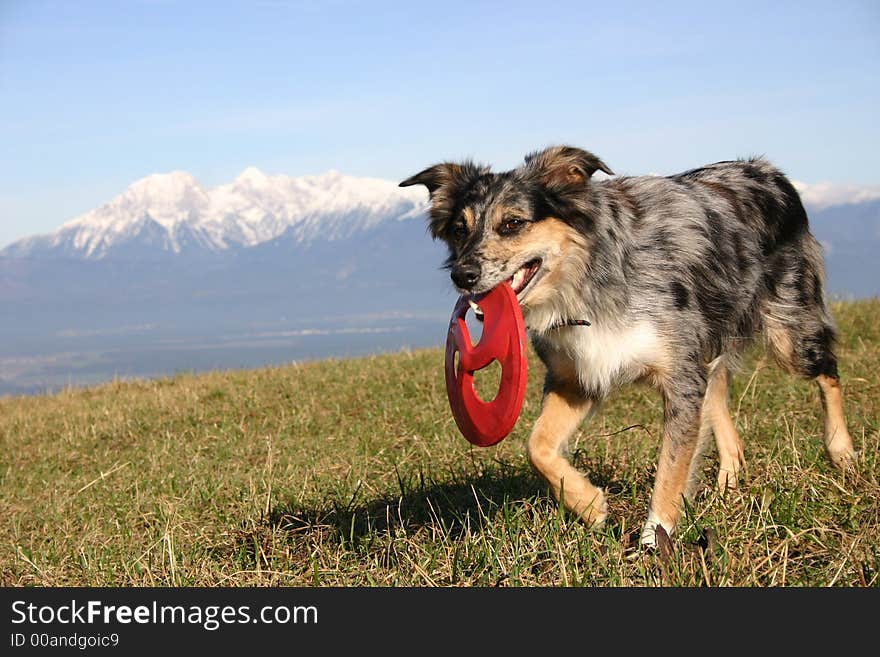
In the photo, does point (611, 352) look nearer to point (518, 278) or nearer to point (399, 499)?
point (518, 278)

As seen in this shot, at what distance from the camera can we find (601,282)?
479 cm

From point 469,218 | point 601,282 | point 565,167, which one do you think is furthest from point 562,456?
point 565,167

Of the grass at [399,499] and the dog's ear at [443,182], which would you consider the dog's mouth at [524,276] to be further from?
the grass at [399,499]

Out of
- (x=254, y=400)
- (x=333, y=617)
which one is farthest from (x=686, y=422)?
(x=254, y=400)

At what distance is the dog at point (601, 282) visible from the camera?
4660 millimetres

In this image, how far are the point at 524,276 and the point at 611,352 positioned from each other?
68cm

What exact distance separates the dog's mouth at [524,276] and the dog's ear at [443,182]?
0.69m

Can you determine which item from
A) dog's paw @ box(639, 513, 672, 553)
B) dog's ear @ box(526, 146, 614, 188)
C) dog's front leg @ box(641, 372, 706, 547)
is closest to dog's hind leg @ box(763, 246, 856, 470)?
dog's front leg @ box(641, 372, 706, 547)

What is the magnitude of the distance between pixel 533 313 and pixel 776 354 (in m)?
2.41

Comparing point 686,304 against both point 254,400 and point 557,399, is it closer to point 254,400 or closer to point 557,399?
point 557,399

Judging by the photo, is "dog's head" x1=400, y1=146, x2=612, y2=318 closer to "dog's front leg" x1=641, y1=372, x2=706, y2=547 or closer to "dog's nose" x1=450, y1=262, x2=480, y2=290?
"dog's nose" x1=450, y1=262, x2=480, y2=290

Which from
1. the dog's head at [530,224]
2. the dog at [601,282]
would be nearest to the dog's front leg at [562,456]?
the dog at [601,282]

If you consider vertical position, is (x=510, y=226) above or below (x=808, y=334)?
above

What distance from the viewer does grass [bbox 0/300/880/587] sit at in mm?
3996
